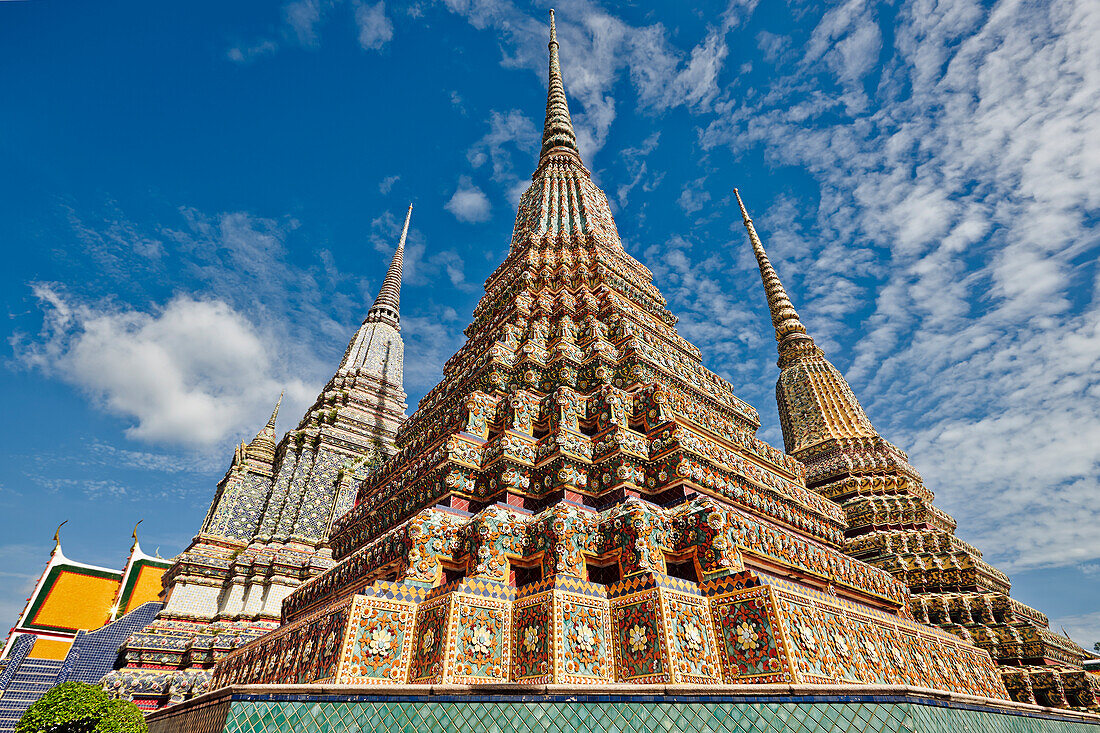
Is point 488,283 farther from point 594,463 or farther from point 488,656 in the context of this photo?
→ point 488,656

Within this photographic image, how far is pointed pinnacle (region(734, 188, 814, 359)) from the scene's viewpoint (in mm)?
18186

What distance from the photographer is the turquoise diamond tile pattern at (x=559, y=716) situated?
305cm

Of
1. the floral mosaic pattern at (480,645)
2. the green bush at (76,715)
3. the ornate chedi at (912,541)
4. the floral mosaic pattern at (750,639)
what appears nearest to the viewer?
the floral mosaic pattern at (750,639)

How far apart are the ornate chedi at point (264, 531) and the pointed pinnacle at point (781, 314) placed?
13.5 m

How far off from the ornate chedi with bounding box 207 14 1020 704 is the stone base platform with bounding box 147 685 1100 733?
88 cm

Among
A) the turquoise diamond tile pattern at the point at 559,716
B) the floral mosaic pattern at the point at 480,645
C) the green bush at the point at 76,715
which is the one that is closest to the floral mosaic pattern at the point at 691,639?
the turquoise diamond tile pattern at the point at 559,716

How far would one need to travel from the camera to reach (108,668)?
11.4m

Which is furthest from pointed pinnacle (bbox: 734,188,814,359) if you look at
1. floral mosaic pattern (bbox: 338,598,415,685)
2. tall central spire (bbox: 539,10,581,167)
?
floral mosaic pattern (bbox: 338,598,415,685)

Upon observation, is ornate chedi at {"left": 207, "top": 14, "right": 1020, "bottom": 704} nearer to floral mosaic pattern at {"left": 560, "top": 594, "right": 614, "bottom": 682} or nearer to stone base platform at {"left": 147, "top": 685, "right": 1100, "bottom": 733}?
floral mosaic pattern at {"left": 560, "top": 594, "right": 614, "bottom": 682}

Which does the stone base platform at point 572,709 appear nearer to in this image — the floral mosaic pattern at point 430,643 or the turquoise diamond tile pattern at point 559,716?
the turquoise diamond tile pattern at point 559,716

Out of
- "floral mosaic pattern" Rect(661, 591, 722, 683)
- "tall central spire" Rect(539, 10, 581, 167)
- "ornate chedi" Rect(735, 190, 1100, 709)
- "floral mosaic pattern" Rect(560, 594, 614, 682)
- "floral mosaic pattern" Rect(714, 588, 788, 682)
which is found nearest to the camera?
"floral mosaic pattern" Rect(714, 588, 788, 682)

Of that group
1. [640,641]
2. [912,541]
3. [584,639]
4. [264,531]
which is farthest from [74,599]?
[912,541]

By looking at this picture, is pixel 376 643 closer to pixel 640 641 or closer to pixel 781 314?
pixel 640 641

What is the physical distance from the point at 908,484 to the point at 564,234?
943 cm
